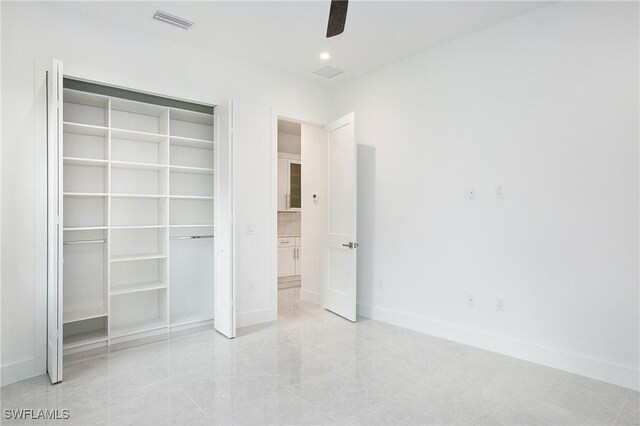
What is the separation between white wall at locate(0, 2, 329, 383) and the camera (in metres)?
2.77

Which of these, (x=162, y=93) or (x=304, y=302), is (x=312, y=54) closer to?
(x=162, y=93)

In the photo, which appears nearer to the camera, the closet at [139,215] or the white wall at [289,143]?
the closet at [139,215]

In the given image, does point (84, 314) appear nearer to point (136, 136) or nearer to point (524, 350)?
point (136, 136)

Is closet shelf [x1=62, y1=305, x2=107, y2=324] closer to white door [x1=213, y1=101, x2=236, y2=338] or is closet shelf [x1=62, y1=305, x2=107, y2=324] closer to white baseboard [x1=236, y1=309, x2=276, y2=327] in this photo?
white door [x1=213, y1=101, x2=236, y2=338]

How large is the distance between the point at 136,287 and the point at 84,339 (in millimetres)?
604

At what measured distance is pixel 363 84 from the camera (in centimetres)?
455

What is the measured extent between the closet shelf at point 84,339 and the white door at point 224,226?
1.06 meters

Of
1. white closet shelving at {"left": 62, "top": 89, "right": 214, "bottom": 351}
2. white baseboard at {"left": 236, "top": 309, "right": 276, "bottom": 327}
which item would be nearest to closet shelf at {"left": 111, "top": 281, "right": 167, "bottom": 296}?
white closet shelving at {"left": 62, "top": 89, "right": 214, "bottom": 351}

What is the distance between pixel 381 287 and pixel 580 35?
10.0 ft

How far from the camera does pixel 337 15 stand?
6.02ft

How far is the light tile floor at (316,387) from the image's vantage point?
2244 millimetres

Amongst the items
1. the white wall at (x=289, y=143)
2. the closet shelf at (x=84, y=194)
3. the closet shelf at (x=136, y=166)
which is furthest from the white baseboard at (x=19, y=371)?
the white wall at (x=289, y=143)

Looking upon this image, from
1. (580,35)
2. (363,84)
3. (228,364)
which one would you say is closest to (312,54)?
(363,84)

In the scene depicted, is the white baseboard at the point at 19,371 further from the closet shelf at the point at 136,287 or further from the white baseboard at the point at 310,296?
the white baseboard at the point at 310,296
